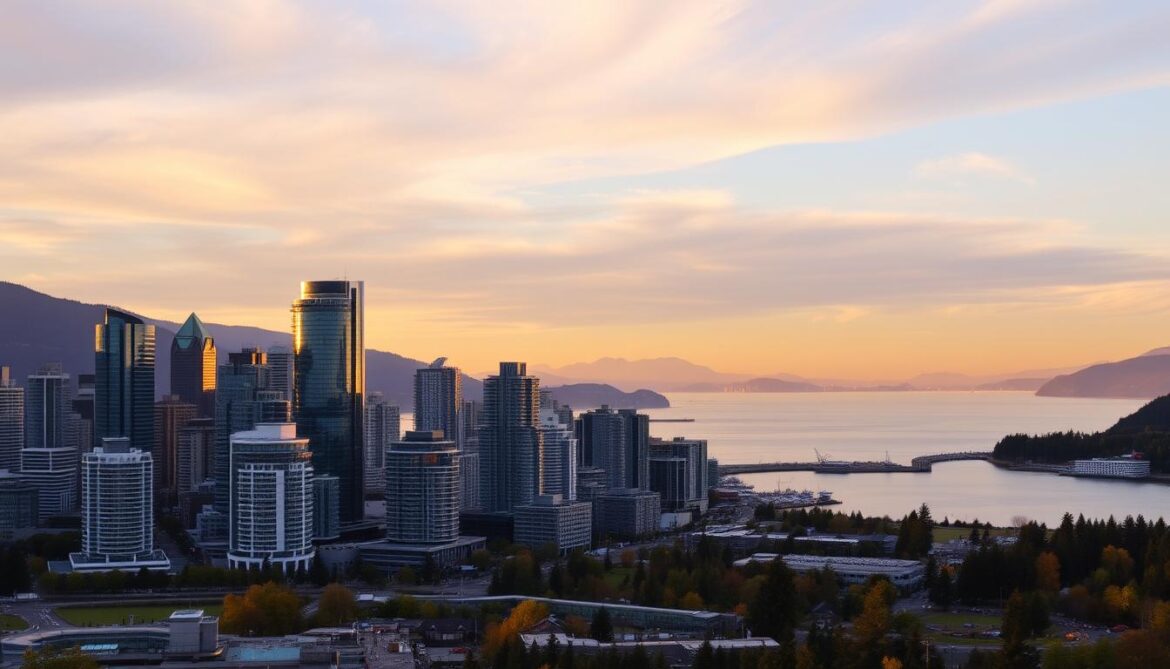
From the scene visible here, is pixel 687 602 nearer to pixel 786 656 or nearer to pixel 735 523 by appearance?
pixel 786 656

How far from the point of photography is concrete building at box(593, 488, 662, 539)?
2983 cm

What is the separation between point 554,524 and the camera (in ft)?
87.8

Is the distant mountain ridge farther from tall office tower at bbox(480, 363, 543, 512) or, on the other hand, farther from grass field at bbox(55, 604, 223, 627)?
grass field at bbox(55, 604, 223, 627)

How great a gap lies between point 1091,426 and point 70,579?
62.9 metres

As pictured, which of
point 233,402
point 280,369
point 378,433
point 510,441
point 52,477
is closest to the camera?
point 510,441

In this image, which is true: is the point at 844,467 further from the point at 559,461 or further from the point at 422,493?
the point at 422,493

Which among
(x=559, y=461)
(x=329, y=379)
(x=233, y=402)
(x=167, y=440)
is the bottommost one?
(x=559, y=461)

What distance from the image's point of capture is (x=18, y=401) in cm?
3528

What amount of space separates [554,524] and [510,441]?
3.97m

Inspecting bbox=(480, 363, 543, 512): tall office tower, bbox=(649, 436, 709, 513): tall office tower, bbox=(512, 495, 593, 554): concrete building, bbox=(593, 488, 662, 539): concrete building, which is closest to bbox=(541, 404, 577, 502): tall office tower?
bbox=(480, 363, 543, 512): tall office tower

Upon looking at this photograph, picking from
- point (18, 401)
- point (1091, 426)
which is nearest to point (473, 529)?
point (18, 401)

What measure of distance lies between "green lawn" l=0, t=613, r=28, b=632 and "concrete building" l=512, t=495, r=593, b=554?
10.6m

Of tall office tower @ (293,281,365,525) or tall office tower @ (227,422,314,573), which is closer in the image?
tall office tower @ (227,422,314,573)

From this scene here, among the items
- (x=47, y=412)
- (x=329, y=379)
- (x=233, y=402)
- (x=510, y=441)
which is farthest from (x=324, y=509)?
(x=47, y=412)
